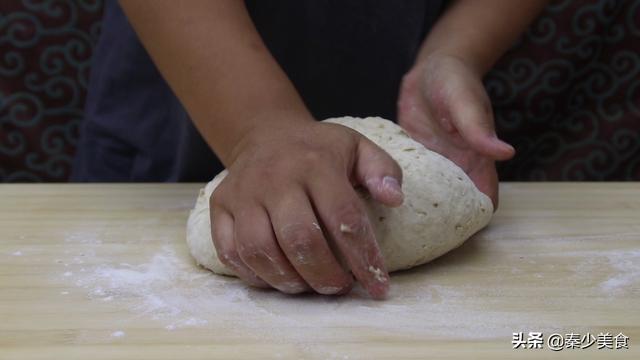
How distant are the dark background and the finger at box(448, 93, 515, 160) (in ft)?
2.90

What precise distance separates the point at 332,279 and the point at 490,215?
31 cm

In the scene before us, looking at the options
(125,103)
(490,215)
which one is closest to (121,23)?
(125,103)

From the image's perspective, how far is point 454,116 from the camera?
3.63 ft

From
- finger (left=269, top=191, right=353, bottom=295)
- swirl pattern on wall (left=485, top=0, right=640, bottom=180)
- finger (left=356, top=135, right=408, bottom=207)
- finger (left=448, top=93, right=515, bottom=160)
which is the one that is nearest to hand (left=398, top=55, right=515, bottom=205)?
finger (left=448, top=93, right=515, bottom=160)

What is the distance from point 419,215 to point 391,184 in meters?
0.14

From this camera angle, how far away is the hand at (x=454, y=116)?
1063mm

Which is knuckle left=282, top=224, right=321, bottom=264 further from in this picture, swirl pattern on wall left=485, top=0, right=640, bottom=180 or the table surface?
swirl pattern on wall left=485, top=0, right=640, bottom=180

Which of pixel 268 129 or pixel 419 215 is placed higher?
pixel 268 129

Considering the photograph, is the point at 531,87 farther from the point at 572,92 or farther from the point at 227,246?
the point at 227,246

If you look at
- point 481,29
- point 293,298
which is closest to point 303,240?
point 293,298

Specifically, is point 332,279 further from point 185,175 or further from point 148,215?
point 185,175

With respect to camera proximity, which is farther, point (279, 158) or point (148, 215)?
point (148, 215)

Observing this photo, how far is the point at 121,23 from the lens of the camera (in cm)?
143

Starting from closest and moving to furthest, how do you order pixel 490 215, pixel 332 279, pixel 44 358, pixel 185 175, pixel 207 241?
pixel 44 358 < pixel 332 279 < pixel 207 241 < pixel 490 215 < pixel 185 175
